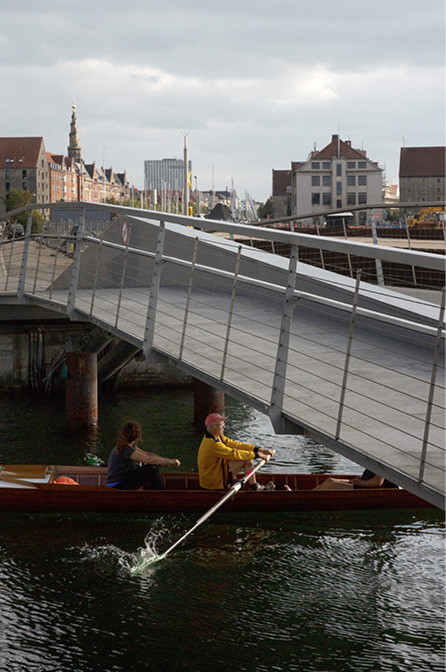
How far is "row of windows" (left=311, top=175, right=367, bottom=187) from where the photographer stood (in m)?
118

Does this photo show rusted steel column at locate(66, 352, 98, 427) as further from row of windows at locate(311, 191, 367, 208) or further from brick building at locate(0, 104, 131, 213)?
brick building at locate(0, 104, 131, 213)

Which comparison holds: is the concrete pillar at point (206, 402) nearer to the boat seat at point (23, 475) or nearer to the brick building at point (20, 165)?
the boat seat at point (23, 475)

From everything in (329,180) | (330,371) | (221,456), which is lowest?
(221,456)

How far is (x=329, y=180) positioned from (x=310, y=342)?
364 feet

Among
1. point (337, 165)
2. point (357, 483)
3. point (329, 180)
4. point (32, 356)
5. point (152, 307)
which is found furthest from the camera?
point (329, 180)

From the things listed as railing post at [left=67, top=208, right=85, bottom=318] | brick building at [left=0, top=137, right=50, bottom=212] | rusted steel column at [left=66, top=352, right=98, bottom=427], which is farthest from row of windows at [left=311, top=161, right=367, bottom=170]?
railing post at [left=67, top=208, right=85, bottom=318]

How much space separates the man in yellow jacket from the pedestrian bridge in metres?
1.36

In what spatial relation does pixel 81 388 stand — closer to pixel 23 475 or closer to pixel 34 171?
pixel 23 475

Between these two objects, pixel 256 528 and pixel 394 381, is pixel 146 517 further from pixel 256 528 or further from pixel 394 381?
pixel 394 381

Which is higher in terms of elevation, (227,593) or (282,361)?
(282,361)

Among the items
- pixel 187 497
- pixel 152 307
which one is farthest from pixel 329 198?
pixel 152 307

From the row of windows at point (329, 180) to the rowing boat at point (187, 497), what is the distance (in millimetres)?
106735

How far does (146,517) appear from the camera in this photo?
1375 cm

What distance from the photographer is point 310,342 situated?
10.4m
